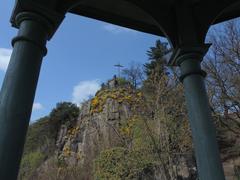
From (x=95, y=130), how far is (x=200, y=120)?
38.4ft

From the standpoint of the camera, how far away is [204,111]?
2.38 meters

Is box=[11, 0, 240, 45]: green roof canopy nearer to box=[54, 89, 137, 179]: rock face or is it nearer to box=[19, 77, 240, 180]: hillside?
box=[19, 77, 240, 180]: hillside

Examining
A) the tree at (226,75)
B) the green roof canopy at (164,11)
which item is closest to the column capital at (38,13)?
the green roof canopy at (164,11)

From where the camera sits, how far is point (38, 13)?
2.03 metres

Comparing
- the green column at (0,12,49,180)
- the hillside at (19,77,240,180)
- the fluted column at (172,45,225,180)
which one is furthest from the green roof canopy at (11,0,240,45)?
the hillside at (19,77,240,180)

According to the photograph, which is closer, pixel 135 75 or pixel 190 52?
pixel 190 52

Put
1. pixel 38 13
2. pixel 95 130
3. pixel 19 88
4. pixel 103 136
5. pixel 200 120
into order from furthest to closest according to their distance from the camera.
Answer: pixel 95 130 → pixel 103 136 → pixel 200 120 → pixel 38 13 → pixel 19 88

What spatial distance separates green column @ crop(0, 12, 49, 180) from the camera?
4.94 ft

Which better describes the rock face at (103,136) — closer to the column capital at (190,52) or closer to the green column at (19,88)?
the column capital at (190,52)

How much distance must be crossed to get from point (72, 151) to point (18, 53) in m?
14.5

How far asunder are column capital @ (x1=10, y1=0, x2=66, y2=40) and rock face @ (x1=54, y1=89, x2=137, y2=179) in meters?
9.28

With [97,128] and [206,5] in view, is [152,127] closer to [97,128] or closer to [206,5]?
[97,128]

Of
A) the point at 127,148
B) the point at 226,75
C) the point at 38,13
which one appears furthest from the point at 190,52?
the point at 226,75

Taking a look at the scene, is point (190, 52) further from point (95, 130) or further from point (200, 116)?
point (95, 130)
